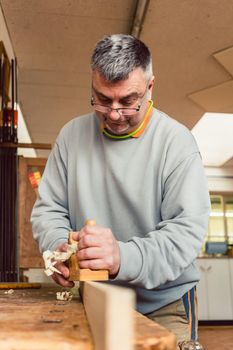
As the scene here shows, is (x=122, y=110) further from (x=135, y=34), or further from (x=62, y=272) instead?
(x=135, y=34)

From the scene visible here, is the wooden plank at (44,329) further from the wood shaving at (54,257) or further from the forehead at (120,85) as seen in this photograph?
the forehead at (120,85)

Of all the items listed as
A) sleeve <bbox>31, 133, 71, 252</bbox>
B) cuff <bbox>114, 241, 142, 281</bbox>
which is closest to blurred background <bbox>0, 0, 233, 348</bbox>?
sleeve <bbox>31, 133, 71, 252</bbox>

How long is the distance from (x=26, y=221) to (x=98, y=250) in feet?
6.41

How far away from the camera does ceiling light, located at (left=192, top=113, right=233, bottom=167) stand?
496 cm

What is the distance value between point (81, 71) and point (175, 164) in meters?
2.83

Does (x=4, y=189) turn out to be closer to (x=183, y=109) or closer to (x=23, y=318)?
(x=23, y=318)

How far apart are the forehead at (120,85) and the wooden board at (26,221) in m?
1.65

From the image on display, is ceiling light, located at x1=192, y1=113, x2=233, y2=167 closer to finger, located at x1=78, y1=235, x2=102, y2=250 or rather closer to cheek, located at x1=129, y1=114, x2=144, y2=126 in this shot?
cheek, located at x1=129, y1=114, x2=144, y2=126

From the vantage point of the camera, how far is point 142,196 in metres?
1.16

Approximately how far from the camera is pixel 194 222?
1.04 metres

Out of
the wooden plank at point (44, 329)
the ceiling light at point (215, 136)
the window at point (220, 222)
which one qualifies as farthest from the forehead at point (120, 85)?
the window at point (220, 222)

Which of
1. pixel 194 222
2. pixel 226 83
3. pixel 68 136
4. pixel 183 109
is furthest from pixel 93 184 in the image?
pixel 183 109

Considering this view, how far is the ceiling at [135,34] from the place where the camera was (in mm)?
2863

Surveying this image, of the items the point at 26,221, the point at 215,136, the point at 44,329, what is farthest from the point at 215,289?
the point at 44,329
